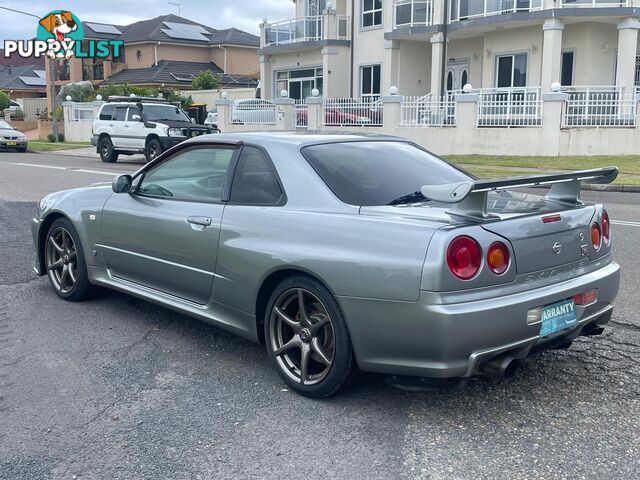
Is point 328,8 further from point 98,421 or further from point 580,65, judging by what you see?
point 98,421

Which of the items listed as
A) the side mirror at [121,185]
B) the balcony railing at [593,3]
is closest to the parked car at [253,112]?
the balcony railing at [593,3]

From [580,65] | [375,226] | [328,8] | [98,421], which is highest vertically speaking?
[328,8]

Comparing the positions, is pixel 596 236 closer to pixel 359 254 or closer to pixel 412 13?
pixel 359 254

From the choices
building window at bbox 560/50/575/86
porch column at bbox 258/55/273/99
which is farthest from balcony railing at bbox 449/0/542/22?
porch column at bbox 258/55/273/99

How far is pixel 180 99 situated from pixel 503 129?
23.3 meters

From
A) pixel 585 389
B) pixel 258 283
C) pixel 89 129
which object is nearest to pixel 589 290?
pixel 585 389

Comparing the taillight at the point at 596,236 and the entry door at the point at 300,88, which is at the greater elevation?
the entry door at the point at 300,88

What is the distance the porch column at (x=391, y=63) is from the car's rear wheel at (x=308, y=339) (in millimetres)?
26802

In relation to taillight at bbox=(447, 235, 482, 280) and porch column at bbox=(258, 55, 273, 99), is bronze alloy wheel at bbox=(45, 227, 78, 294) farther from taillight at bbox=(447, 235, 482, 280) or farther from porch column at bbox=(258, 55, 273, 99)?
porch column at bbox=(258, 55, 273, 99)

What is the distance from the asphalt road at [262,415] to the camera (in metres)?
3.35

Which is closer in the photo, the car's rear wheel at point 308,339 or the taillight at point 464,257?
the taillight at point 464,257

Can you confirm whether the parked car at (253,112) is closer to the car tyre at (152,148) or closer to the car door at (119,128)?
the car door at (119,128)

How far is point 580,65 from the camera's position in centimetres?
2503

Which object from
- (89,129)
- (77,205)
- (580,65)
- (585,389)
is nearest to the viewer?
(585,389)
